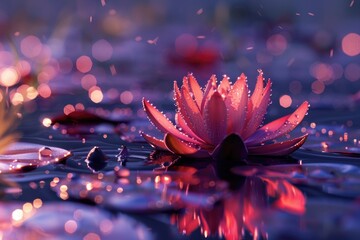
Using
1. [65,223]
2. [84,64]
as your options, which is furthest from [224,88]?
[84,64]

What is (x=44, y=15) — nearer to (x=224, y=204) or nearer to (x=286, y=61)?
(x=286, y=61)

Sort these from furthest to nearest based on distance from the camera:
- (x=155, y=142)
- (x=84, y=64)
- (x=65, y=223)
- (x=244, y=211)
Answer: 1. (x=84, y=64)
2. (x=155, y=142)
3. (x=244, y=211)
4. (x=65, y=223)

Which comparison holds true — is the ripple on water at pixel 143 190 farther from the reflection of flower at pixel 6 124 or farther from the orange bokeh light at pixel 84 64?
the orange bokeh light at pixel 84 64

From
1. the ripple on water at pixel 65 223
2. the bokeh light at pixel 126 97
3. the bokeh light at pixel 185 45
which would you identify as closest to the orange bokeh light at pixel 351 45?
the bokeh light at pixel 185 45

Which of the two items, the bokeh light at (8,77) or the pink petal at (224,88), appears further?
the bokeh light at (8,77)

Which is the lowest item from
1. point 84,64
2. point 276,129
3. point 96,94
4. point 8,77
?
point 276,129

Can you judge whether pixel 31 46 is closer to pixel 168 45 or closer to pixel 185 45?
pixel 168 45

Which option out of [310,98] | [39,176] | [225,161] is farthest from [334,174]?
[310,98]
